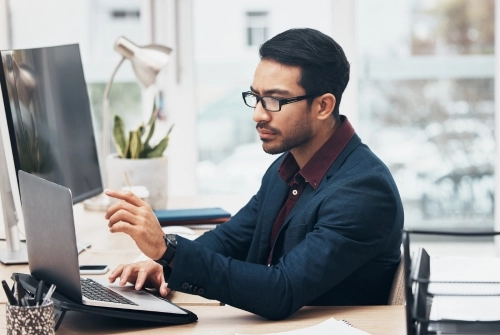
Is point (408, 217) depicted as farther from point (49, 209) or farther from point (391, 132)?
point (49, 209)

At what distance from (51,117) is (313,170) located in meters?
0.71

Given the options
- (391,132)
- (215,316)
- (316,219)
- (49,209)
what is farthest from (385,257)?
(391,132)

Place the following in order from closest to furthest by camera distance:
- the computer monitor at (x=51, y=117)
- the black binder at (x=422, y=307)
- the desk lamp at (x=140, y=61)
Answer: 1. the black binder at (x=422, y=307)
2. the computer monitor at (x=51, y=117)
3. the desk lamp at (x=140, y=61)

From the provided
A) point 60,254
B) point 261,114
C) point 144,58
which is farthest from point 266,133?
point 144,58

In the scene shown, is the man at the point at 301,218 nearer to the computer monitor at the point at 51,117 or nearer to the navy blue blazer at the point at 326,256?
the navy blue blazer at the point at 326,256

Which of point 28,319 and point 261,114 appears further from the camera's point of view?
point 261,114

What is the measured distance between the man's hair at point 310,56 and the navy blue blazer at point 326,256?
0.14m

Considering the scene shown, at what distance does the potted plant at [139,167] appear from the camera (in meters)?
2.46

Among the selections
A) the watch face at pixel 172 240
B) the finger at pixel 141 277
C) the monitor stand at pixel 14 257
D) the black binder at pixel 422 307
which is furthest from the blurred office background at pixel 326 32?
the black binder at pixel 422 307

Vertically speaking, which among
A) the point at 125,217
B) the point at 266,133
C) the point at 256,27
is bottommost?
the point at 125,217

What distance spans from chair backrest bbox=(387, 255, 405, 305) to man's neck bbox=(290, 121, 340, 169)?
314 millimetres

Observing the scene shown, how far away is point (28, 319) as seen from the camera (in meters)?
1.21

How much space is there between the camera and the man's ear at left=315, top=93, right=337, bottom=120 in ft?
5.71

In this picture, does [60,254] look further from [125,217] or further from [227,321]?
[227,321]
